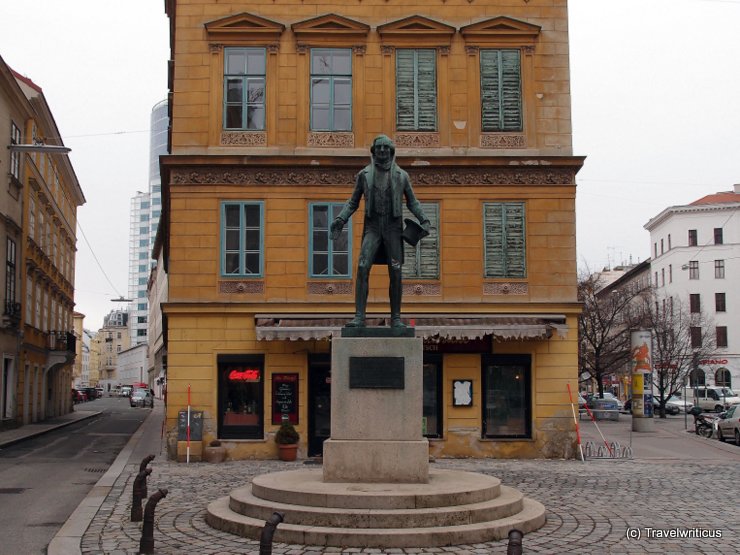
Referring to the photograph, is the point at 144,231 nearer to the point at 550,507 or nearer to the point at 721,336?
the point at 721,336

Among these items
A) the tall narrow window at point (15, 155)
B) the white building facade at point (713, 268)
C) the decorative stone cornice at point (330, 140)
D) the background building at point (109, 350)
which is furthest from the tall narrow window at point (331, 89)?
the background building at point (109, 350)

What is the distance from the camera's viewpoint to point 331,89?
894 inches

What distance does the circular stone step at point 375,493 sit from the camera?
10.6 meters

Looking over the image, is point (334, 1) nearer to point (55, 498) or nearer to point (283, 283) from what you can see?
point (283, 283)

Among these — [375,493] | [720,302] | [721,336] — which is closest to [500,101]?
[375,493]

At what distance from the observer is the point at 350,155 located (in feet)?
72.6

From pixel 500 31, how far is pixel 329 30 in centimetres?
459

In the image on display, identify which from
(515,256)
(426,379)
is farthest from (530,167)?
(426,379)

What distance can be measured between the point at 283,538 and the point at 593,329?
41.7 m

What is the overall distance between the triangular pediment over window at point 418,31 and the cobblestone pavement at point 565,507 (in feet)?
36.4

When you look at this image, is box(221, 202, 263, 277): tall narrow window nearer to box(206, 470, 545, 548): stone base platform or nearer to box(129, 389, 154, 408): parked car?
box(206, 470, 545, 548): stone base platform

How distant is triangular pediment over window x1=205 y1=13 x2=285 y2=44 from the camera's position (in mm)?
22484

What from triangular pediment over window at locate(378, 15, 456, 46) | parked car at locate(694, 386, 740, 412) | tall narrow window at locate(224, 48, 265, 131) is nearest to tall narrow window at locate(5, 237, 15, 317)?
tall narrow window at locate(224, 48, 265, 131)

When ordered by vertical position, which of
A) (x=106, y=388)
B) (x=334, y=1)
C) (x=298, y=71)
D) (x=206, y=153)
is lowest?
(x=106, y=388)
